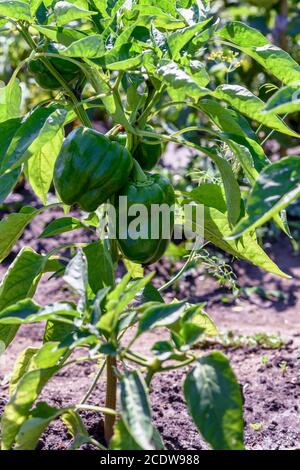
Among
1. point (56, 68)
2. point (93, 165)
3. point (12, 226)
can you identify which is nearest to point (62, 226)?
point (12, 226)

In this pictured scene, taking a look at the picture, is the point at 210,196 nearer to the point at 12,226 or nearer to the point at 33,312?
the point at 12,226

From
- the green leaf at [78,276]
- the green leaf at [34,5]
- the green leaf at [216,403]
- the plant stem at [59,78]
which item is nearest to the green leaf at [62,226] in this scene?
the plant stem at [59,78]

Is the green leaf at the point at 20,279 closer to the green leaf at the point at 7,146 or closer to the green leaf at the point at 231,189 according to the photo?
the green leaf at the point at 7,146

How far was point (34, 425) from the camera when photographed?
131cm

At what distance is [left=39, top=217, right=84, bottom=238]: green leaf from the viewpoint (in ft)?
5.49

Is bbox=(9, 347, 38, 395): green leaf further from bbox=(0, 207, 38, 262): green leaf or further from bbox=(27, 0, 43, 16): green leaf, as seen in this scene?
bbox=(27, 0, 43, 16): green leaf

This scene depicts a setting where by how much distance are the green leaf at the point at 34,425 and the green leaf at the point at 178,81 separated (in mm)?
569

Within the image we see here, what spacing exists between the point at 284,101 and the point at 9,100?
0.65 metres

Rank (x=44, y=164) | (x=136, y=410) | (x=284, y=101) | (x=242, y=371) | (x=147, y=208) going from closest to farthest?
(x=136, y=410) → (x=284, y=101) → (x=147, y=208) → (x=44, y=164) → (x=242, y=371)

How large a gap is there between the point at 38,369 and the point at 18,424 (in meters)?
0.10

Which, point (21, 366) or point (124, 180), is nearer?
point (124, 180)

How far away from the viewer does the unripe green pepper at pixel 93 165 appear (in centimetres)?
150
